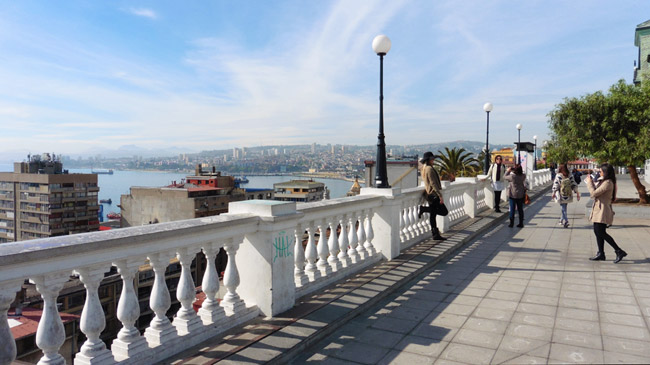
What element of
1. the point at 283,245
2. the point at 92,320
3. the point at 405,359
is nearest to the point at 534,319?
the point at 405,359

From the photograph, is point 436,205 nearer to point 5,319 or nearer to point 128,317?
point 128,317

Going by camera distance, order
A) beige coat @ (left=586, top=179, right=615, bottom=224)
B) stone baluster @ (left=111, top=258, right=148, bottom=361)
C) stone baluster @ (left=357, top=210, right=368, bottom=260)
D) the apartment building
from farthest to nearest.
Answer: the apartment building
beige coat @ (left=586, top=179, right=615, bottom=224)
stone baluster @ (left=357, top=210, right=368, bottom=260)
stone baluster @ (left=111, top=258, right=148, bottom=361)

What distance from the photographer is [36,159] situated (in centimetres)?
8288

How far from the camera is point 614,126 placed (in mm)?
13758

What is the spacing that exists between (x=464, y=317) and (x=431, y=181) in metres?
3.92

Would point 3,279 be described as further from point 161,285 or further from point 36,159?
point 36,159

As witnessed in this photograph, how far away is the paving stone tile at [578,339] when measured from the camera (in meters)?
3.79

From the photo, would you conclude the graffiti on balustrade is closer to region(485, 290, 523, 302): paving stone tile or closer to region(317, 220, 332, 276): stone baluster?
region(317, 220, 332, 276): stone baluster

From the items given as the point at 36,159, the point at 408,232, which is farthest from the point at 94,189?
the point at 408,232

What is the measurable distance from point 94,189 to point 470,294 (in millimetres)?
83986

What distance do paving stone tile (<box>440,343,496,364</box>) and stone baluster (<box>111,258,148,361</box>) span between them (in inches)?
97.9

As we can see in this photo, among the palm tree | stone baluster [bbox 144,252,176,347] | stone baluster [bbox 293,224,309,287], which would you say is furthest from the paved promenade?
the palm tree

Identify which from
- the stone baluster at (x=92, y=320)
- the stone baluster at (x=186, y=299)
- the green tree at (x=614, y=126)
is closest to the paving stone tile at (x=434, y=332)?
the stone baluster at (x=186, y=299)

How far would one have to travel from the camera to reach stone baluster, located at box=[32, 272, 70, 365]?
2463 mm
